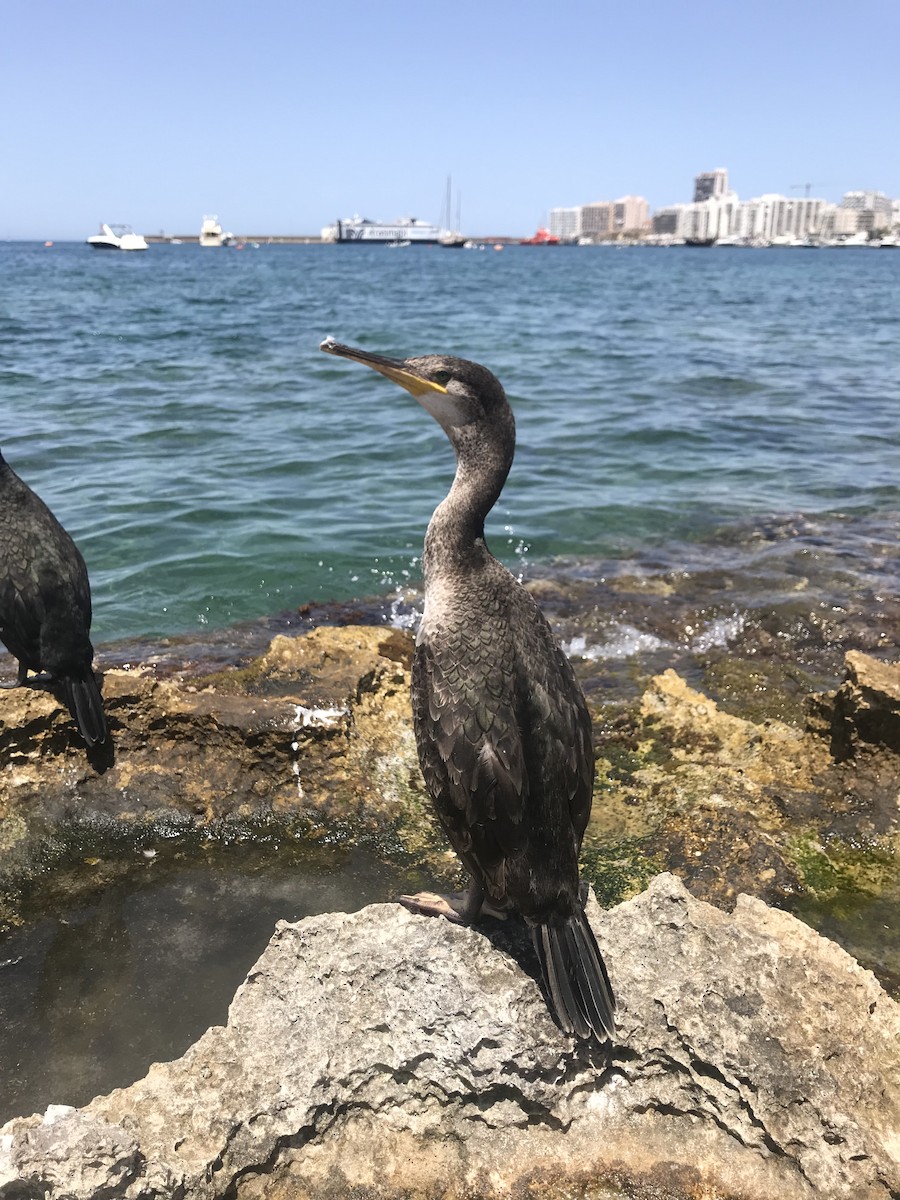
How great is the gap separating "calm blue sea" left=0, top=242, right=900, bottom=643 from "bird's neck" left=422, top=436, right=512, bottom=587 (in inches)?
176

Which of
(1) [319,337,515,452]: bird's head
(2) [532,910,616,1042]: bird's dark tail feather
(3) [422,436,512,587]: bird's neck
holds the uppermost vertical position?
(1) [319,337,515,452]: bird's head

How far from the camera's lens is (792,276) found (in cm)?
6159

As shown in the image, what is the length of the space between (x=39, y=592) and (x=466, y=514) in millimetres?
2670

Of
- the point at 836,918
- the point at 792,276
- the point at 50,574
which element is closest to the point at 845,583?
the point at 836,918

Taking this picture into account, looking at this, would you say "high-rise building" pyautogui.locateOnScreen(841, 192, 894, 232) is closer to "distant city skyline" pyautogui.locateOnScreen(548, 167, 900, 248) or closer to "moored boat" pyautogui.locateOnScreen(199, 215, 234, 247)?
"distant city skyline" pyautogui.locateOnScreen(548, 167, 900, 248)

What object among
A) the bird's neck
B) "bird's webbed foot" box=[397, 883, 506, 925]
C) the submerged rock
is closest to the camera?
"bird's webbed foot" box=[397, 883, 506, 925]

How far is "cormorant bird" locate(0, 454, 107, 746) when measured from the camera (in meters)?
4.68

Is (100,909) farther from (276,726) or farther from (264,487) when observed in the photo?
(264,487)

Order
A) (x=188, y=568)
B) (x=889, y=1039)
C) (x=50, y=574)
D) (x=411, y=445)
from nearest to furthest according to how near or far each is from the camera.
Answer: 1. (x=889, y=1039)
2. (x=50, y=574)
3. (x=188, y=568)
4. (x=411, y=445)

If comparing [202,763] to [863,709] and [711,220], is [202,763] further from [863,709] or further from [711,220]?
[711,220]

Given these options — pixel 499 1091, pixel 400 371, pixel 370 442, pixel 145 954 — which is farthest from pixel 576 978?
pixel 370 442

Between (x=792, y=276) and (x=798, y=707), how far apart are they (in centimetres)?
6377

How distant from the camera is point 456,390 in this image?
3602 mm

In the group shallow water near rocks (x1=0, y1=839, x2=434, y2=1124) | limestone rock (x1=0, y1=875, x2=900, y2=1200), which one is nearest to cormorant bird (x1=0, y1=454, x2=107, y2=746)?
shallow water near rocks (x1=0, y1=839, x2=434, y2=1124)
